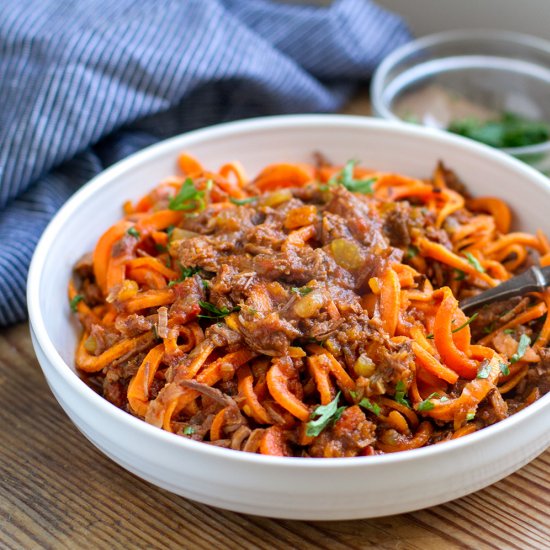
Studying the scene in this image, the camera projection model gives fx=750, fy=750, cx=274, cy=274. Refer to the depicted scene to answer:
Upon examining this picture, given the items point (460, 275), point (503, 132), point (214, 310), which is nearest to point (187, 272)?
point (214, 310)

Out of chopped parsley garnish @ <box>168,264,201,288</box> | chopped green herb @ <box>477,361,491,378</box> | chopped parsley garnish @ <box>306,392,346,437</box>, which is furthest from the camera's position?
chopped parsley garnish @ <box>168,264,201,288</box>

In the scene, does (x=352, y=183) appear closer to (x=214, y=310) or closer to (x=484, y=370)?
(x=214, y=310)

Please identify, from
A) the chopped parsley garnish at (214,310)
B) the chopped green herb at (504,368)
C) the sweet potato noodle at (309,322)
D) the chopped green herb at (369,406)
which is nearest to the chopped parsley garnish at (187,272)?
the sweet potato noodle at (309,322)

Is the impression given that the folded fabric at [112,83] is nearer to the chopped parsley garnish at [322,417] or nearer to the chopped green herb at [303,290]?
the chopped green herb at [303,290]

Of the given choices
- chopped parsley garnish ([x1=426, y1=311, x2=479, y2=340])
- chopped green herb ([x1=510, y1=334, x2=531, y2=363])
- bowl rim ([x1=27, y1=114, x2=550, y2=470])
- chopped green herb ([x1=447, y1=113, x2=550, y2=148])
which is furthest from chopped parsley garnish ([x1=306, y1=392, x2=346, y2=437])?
chopped green herb ([x1=447, y1=113, x2=550, y2=148])

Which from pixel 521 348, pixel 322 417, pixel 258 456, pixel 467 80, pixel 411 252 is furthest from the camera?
pixel 467 80

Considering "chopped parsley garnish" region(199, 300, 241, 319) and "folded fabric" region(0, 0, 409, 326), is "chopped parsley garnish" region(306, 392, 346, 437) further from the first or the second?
"folded fabric" region(0, 0, 409, 326)
